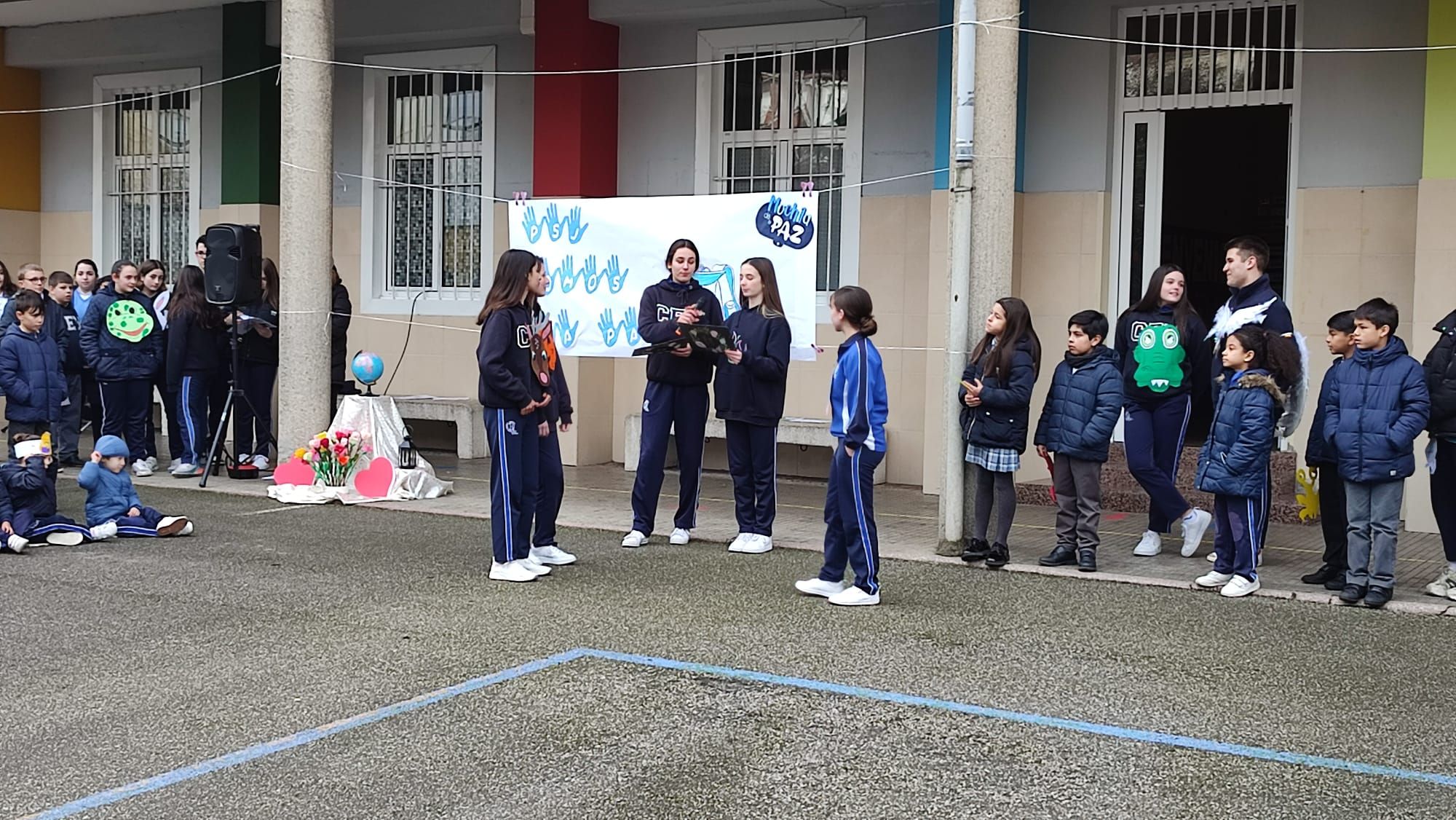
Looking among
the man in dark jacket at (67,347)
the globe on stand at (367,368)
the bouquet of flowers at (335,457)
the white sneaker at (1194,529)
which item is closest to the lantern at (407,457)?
the bouquet of flowers at (335,457)

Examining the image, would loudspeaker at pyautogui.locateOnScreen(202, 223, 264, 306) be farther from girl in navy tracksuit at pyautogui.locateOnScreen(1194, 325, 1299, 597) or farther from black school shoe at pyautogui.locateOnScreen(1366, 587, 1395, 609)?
black school shoe at pyautogui.locateOnScreen(1366, 587, 1395, 609)

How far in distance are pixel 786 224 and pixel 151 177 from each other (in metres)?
10.1

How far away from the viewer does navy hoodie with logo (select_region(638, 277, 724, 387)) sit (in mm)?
9219

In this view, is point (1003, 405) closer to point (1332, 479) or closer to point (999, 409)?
point (999, 409)

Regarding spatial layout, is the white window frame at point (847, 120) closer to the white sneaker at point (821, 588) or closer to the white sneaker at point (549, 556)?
the white sneaker at point (549, 556)

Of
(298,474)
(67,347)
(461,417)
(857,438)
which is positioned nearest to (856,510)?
(857,438)

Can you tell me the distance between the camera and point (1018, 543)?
31.2 feet

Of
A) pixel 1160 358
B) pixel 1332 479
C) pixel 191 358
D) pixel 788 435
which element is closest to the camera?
pixel 1332 479

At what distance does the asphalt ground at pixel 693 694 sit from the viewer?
4.69 metres

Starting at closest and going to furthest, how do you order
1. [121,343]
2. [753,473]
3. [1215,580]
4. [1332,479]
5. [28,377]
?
[1215,580] → [1332,479] → [753,473] → [28,377] → [121,343]

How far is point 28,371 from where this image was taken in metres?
9.77

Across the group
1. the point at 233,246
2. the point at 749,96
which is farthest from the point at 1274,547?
the point at 233,246

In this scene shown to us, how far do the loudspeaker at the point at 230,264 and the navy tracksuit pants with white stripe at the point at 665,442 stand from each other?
13.4 ft

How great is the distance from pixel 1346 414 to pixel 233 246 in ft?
26.6
